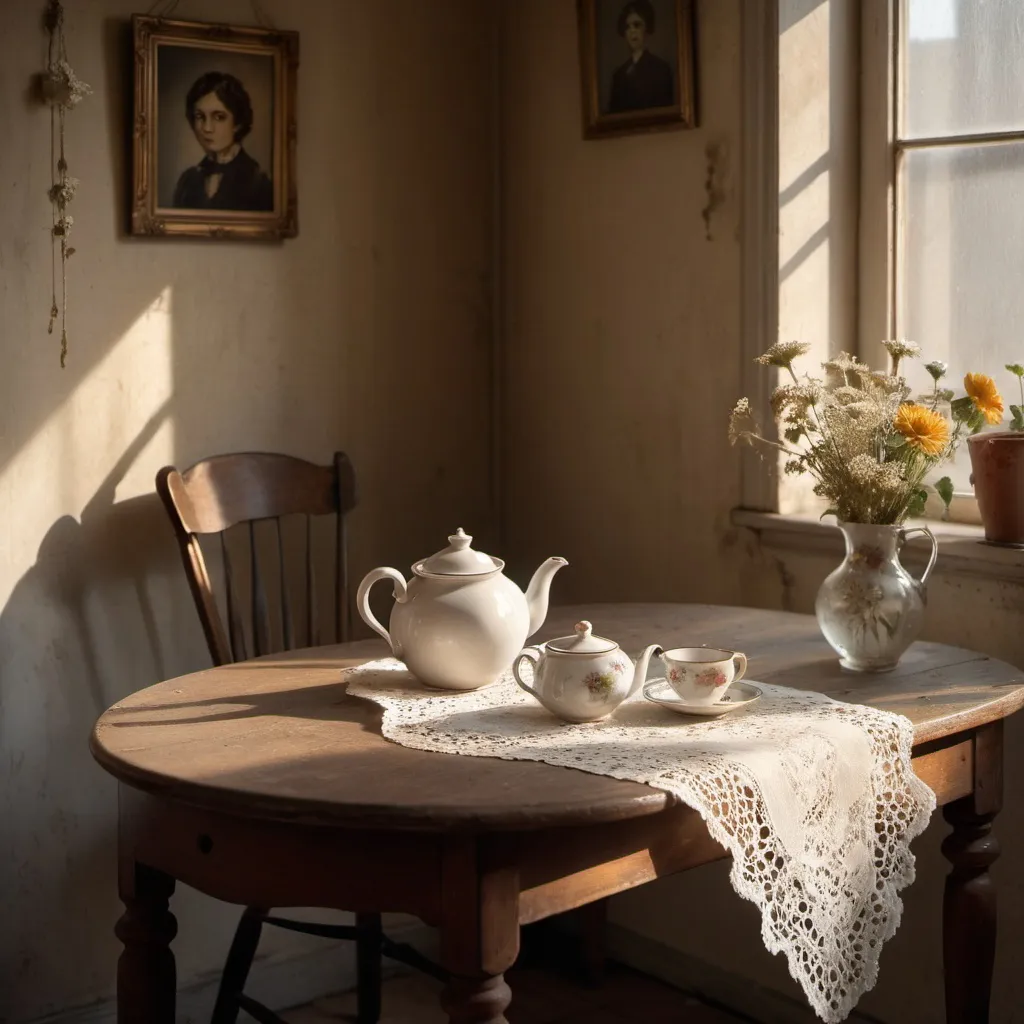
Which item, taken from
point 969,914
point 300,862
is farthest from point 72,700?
point 969,914

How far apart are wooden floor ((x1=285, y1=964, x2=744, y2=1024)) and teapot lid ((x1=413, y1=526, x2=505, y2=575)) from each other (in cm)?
133

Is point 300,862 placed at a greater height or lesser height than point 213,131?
lesser

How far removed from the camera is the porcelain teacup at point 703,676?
70.9 inches

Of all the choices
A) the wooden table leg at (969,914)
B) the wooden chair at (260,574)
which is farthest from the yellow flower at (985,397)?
the wooden chair at (260,574)

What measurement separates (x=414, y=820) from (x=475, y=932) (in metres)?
0.14

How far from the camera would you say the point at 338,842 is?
1.55 m

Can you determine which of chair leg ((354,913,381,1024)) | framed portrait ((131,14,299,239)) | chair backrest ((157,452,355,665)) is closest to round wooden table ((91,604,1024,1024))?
chair backrest ((157,452,355,665))

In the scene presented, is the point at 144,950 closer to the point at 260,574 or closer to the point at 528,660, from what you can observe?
the point at 528,660

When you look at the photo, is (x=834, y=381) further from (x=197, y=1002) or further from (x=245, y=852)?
(x=197, y=1002)

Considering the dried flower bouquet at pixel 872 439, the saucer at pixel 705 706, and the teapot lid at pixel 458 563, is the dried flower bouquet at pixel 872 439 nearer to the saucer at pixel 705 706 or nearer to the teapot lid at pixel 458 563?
the saucer at pixel 705 706

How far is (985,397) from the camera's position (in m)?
2.16

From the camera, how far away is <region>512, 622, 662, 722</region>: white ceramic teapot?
5.75 feet

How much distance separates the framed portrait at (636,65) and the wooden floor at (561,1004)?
5.85ft

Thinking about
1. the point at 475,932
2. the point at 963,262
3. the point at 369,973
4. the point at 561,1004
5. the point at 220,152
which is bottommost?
the point at 561,1004
